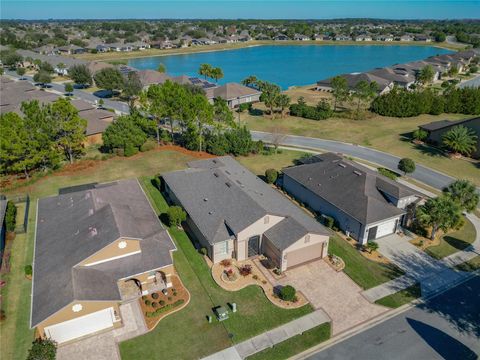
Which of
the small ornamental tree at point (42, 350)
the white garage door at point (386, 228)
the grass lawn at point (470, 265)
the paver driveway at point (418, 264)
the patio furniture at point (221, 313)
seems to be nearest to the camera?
the small ornamental tree at point (42, 350)

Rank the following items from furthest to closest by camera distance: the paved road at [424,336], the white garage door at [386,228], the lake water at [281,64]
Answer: the lake water at [281,64] → the white garage door at [386,228] → the paved road at [424,336]

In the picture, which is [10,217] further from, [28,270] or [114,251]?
[114,251]

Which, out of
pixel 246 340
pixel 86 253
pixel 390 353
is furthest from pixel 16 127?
pixel 390 353

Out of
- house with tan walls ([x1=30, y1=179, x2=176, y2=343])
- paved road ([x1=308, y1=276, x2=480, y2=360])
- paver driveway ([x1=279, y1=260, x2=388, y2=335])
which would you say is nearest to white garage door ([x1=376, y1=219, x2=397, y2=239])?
paver driveway ([x1=279, y1=260, x2=388, y2=335])

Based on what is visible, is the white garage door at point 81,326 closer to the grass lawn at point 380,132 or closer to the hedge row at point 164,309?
the hedge row at point 164,309

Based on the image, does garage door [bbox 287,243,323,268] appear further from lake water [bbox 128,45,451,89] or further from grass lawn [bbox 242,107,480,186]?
lake water [bbox 128,45,451,89]

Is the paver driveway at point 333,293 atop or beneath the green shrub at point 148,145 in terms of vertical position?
beneath

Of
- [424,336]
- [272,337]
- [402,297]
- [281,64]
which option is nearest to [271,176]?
[402,297]

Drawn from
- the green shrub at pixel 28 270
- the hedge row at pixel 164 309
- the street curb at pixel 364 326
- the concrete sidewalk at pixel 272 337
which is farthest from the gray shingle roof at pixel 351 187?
the green shrub at pixel 28 270
